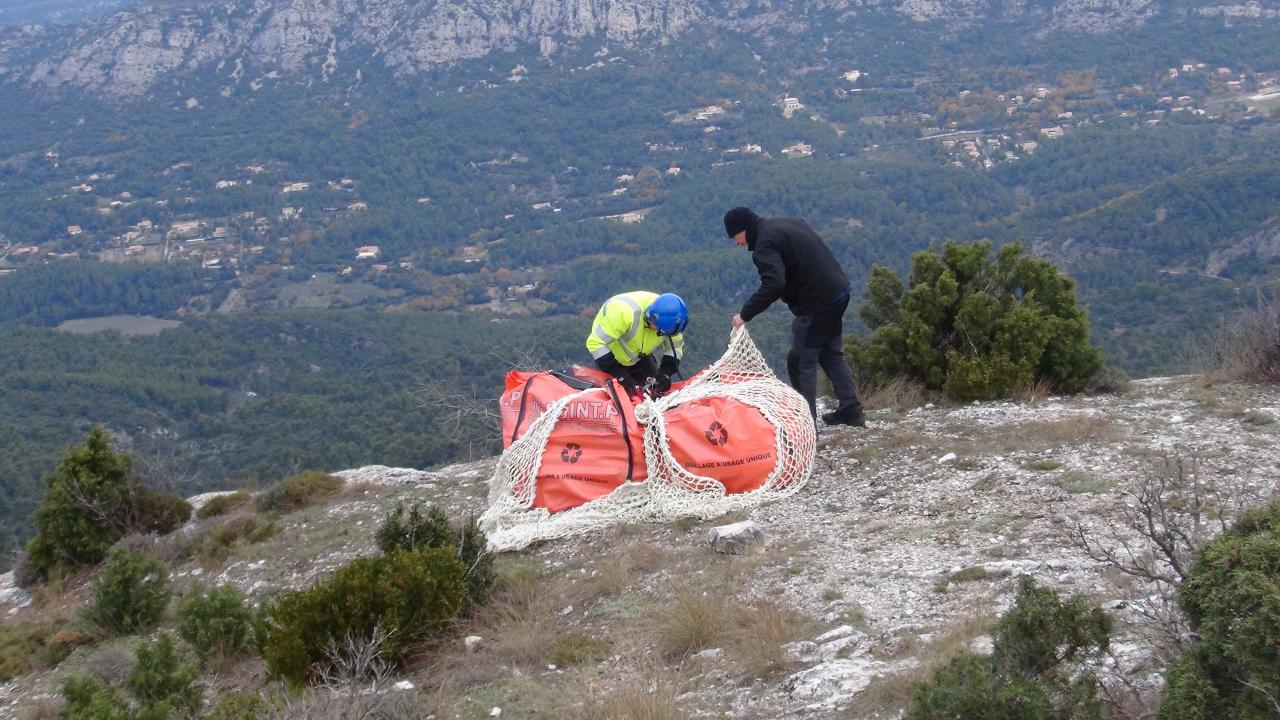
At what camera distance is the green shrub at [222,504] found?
11655 mm

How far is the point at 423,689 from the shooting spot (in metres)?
4.83

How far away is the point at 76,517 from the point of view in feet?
35.4

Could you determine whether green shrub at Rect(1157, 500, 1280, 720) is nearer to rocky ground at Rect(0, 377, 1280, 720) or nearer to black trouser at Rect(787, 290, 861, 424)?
rocky ground at Rect(0, 377, 1280, 720)

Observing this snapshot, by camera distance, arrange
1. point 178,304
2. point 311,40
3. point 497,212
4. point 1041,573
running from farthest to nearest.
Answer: point 311,40, point 497,212, point 178,304, point 1041,573

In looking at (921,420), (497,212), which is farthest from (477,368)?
(497,212)

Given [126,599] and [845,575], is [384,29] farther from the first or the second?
[845,575]

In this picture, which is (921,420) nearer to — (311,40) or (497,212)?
(497,212)

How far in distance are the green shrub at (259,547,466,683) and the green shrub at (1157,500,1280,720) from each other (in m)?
3.37

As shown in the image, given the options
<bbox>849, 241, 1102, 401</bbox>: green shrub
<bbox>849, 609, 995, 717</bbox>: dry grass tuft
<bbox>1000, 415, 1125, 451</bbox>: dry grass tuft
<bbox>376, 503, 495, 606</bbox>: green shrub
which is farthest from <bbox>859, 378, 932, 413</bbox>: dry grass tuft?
<bbox>849, 609, 995, 717</bbox>: dry grass tuft

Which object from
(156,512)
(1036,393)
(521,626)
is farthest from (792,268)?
(156,512)

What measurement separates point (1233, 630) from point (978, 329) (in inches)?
267

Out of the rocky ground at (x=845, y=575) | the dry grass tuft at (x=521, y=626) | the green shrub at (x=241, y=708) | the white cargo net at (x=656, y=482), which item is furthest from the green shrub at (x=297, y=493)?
the green shrub at (x=241, y=708)

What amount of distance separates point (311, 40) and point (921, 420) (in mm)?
121915

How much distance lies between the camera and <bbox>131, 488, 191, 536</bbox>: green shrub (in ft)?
36.9
